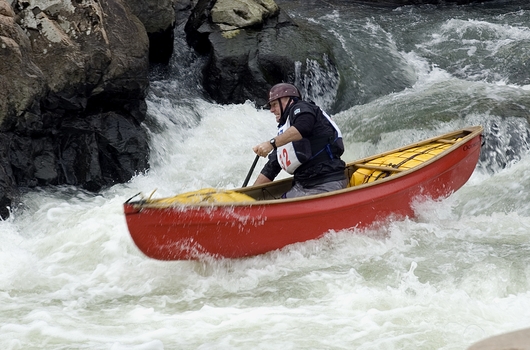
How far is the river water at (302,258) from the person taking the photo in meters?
4.28

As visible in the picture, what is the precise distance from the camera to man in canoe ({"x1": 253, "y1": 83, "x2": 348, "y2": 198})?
5688 millimetres

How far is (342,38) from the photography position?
12211mm

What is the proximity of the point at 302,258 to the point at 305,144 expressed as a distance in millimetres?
996

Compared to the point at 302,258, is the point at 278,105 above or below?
above

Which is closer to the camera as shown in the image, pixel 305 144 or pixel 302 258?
pixel 302 258

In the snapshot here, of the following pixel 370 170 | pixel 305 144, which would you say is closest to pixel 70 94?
pixel 305 144

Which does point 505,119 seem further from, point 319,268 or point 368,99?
point 319,268

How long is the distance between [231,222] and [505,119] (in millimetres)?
4802

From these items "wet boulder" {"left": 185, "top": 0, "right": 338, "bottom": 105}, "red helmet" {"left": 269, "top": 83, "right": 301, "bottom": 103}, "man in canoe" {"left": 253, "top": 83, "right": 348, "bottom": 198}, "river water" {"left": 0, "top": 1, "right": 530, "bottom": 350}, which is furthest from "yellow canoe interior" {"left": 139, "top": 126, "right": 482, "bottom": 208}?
"wet boulder" {"left": 185, "top": 0, "right": 338, "bottom": 105}

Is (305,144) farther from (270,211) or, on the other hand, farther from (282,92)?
(270,211)

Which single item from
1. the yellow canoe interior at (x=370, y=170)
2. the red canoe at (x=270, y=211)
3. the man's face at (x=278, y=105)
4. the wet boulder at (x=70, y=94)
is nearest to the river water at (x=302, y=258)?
the red canoe at (x=270, y=211)

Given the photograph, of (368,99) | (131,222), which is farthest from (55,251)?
(368,99)

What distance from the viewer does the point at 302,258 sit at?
221 inches

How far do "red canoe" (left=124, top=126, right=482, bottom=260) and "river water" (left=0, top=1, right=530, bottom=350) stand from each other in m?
0.15
